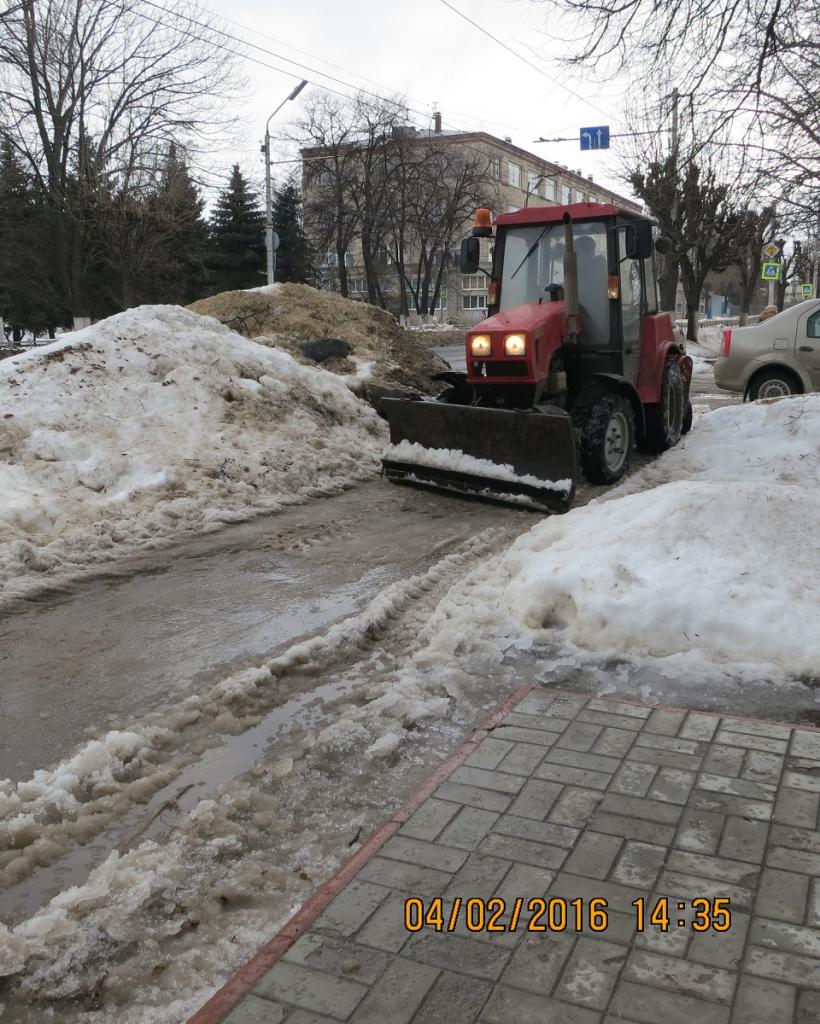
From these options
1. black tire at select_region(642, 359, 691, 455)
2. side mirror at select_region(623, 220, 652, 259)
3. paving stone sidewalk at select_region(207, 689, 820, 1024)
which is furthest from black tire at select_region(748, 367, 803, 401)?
paving stone sidewalk at select_region(207, 689, 820, 1024)

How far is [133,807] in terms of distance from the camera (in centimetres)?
330

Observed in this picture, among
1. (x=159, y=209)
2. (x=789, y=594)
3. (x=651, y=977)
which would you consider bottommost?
(x=651, y=977)

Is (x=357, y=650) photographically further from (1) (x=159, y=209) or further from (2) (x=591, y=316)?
(1) (x=159, y=209)

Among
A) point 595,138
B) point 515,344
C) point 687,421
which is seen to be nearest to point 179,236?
point 595,138

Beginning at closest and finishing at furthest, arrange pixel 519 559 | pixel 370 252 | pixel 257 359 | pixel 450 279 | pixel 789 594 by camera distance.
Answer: pixel 789 594
pixel 519 559
pixel 257 359
pixel 370 252
pixel 450 279

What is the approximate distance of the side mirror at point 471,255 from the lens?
8.91 m

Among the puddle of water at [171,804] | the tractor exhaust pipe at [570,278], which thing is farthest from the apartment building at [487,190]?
the puddle of water at [171,804]

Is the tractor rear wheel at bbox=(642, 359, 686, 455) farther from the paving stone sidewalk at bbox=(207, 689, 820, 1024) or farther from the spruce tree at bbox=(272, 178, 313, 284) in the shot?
the spruce tree at bbox=(272, 178, 313, 284)

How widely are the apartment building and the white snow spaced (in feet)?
129

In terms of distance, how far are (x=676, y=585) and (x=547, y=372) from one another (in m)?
4.22

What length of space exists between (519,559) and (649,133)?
190 inches

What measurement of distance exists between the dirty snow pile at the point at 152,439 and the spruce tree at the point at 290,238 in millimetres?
38752

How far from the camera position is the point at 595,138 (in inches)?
1069

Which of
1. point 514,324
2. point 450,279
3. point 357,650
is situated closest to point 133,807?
point 357,650
